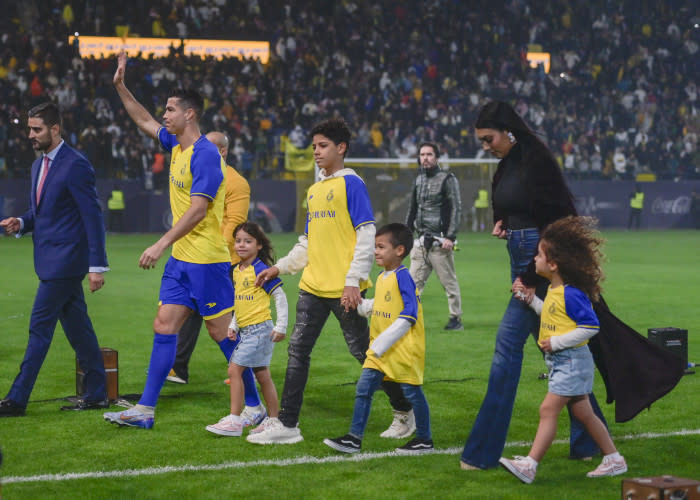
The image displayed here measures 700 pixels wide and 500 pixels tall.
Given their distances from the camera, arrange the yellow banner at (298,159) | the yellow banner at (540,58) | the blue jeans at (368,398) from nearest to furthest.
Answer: the blue jeans at (368,398) → the yellow banner at (298,159) → the yellow banner at (540,58)

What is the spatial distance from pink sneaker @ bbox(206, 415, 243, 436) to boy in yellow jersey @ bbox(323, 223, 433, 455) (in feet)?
2.27

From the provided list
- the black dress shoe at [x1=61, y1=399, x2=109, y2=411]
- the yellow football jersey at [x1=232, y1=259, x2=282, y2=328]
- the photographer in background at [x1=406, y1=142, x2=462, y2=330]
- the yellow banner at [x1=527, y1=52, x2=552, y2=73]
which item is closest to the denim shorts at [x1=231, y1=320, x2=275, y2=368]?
the yellow football jersey at [x1=232, y1=259, x2=282, y2=328]

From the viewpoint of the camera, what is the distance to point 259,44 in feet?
119

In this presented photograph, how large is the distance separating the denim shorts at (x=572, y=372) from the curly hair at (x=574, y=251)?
331 millimetres

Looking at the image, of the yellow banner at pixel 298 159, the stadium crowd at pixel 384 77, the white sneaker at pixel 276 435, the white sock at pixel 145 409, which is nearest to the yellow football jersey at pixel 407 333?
the white sneaker at pixel 276 435

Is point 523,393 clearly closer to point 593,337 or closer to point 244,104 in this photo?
point 593,337

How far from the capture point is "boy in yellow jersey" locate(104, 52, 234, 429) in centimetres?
657

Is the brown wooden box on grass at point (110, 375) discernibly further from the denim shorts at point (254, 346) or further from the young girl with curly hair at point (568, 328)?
the young girl with curly hair at point (568, 328)

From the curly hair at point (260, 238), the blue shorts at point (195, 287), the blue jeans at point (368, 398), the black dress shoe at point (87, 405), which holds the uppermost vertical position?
the curly hair at point (260, 238)

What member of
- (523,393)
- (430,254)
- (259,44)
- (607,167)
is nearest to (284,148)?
(259,44)

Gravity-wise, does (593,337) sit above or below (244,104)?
below

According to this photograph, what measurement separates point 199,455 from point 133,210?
23.3 m

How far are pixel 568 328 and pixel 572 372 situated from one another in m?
0.24

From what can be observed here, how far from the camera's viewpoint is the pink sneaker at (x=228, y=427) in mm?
6430
